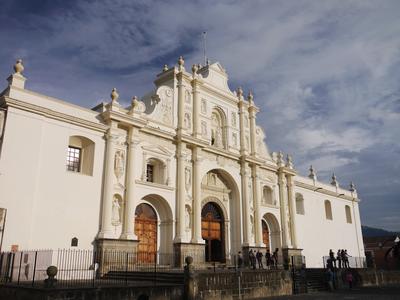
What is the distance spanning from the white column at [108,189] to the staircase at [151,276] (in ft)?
6.93

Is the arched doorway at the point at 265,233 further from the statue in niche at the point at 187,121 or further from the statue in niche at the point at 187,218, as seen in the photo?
the statue in niche at the point at 187,121

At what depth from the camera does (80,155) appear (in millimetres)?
20766

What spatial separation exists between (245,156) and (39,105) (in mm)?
15050

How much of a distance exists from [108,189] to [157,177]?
13.7ft

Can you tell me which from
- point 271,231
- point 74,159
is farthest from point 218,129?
point 74,159

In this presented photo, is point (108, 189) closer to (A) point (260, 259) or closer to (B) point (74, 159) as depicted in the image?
(B) point (74, 159)

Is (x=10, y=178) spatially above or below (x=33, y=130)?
below

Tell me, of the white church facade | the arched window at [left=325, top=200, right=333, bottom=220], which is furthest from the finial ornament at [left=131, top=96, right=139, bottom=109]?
the arched window at [left=325, top=200, right=333, bottom=220]

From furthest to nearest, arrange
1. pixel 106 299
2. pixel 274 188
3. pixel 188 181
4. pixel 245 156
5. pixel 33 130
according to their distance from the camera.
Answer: pixel 274 188, pixel 245 156, pixel 188 181, pixel 33 130, pixel 106 299

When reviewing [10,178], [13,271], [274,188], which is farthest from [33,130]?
[274,188]

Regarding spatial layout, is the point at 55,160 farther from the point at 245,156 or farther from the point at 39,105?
the point at 245,156

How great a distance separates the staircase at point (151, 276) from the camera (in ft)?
52.2

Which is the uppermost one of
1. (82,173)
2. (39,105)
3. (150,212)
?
(39,105)

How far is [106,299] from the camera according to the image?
12688 mm
